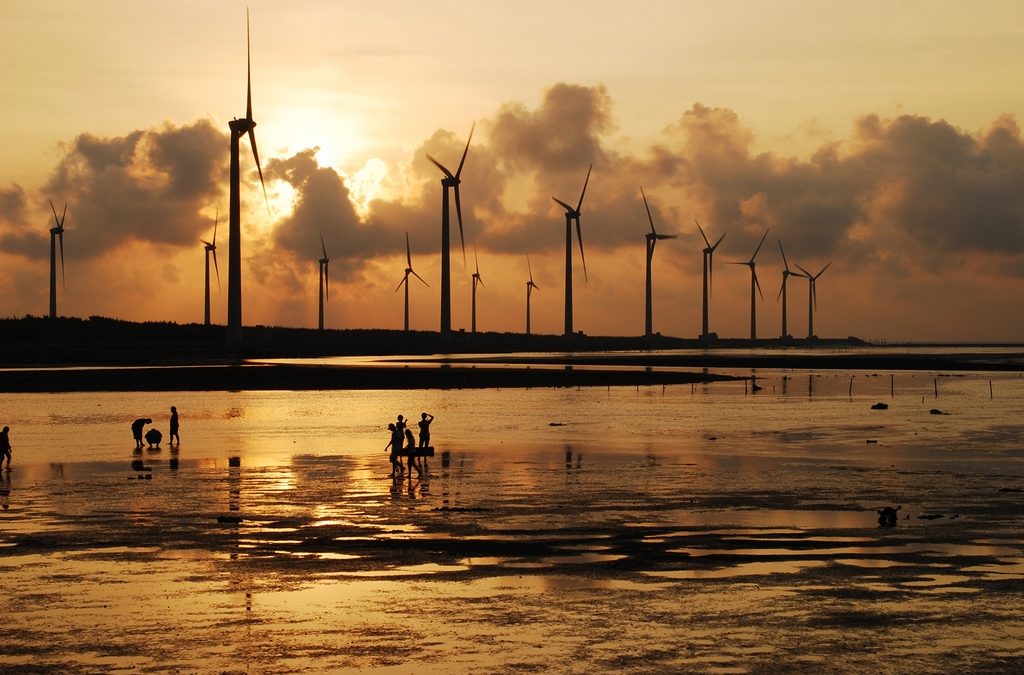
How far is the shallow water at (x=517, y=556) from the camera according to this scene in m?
18.2

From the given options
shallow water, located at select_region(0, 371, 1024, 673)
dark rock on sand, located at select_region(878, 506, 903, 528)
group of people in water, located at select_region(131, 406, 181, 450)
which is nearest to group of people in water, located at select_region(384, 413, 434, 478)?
shallow water, located at select_region(0, 371, 1024, 673)

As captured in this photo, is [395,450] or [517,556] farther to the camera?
[395,450]

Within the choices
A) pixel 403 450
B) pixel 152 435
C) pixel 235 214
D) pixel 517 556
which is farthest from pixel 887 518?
pixel 235 214

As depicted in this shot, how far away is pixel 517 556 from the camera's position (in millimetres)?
25359

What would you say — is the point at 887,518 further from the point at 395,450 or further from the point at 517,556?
the point at 395,450

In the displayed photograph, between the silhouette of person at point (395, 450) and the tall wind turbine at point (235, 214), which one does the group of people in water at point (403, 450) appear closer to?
the silhouette of person at point (395, 450)

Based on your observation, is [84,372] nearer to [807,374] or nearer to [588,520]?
[807,374]

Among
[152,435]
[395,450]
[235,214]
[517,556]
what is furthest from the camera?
[235,214]

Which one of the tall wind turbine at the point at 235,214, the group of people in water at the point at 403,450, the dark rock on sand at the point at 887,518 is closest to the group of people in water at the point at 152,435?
the group of people in water at the point at 403,450

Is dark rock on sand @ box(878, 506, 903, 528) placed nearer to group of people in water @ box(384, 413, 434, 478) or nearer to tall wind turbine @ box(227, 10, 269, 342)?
group of people in water @ box(384, 413, 434, 478)

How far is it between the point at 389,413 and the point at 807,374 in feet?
251

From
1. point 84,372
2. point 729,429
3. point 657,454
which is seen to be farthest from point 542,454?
point 84,372

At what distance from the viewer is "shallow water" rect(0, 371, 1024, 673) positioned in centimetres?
1825

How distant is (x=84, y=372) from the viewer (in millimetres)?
121875
